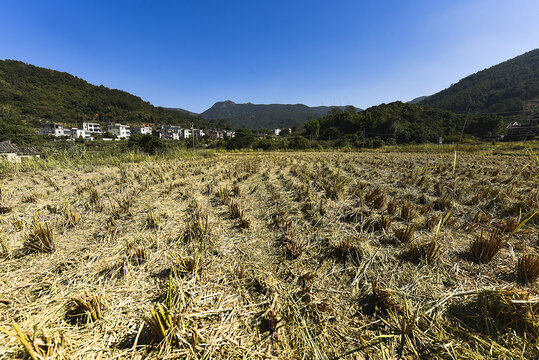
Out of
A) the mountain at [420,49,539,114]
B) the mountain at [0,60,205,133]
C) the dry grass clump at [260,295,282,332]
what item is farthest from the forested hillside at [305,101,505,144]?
the mountain at [0,60,205,133]

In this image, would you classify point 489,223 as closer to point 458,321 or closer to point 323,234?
point 458,321

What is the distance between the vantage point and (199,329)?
94cm

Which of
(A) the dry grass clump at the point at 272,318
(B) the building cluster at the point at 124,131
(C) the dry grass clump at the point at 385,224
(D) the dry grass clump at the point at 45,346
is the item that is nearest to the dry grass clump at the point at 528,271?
(C) the dry grass clump at the point at 385,224

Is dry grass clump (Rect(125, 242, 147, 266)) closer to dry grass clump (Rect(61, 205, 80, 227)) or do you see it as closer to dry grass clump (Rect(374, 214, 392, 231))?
dry grass clump (Rect(61, 205, 80, 227))

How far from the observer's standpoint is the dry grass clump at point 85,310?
3.21ft

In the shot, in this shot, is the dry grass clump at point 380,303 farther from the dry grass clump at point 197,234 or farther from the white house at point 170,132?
the white house at point 170,132

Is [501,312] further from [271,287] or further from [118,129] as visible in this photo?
[118,129]

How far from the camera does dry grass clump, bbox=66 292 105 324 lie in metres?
0.98

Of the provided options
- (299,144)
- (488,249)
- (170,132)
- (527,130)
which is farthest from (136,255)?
(170,132)

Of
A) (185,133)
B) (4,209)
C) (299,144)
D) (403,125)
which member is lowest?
(4,209)

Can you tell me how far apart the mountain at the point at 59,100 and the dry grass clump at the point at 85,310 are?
222 feet

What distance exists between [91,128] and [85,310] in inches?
3586

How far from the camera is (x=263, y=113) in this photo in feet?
488

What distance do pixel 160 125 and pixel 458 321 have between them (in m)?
91.4
